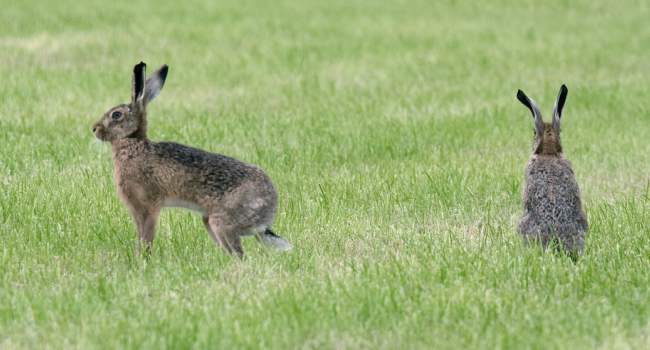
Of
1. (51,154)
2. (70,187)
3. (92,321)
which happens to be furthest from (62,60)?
(92,321)

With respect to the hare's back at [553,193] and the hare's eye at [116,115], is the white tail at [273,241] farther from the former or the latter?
the hare's back at [553,193]

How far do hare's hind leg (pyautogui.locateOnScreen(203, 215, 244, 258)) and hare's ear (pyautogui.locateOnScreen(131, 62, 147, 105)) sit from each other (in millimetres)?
1099

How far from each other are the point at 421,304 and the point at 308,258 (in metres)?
1.21

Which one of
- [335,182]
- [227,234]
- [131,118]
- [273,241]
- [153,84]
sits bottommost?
[335,182]

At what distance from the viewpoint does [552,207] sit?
7.28 meters

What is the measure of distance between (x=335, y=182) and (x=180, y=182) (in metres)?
2.49

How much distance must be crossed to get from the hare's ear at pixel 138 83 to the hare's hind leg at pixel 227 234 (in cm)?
110

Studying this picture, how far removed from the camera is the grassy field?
20.1 feet

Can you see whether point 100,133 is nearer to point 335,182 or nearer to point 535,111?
point 335,182

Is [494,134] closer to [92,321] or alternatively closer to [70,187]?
[70,187]

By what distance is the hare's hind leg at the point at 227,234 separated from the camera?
23.1ft

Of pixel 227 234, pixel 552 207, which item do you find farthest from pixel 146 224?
pixel 552 207

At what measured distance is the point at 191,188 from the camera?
24.0ft

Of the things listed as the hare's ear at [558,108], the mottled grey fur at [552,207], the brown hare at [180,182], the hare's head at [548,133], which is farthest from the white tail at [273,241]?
the hare's ear at [558,108]
